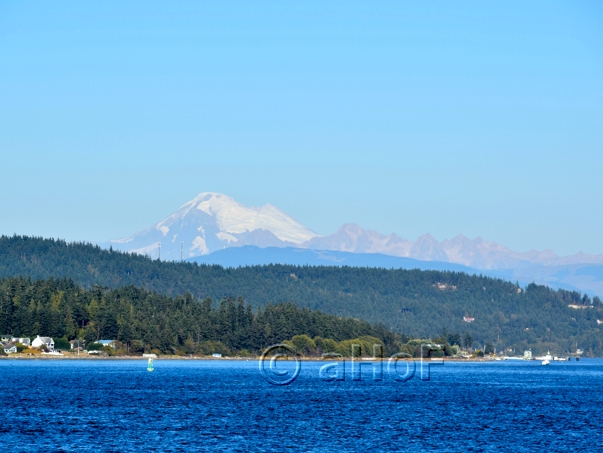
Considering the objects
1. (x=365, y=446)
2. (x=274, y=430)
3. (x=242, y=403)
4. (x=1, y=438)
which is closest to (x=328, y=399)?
(x=242, y=403)

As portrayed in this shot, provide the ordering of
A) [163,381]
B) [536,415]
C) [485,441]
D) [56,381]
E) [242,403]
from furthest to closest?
[163,381], [56,381], [242,403], [536,415], [485,441]

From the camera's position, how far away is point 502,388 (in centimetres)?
15450

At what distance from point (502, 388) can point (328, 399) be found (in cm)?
4522

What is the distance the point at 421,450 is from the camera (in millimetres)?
74375

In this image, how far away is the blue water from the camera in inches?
3000

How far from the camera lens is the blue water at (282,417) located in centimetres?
7619

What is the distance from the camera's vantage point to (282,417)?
95.4 m

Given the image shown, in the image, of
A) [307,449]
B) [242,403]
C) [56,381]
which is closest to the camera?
[307,449]

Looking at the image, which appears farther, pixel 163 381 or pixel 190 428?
pixel 163 381

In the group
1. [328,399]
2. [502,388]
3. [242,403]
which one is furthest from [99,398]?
[502,388]

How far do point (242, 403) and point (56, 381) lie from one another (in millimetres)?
39180

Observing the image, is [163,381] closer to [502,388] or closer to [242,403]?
[242,403]

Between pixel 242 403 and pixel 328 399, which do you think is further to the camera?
pixel 328 399

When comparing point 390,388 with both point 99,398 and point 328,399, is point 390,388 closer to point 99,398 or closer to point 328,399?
point 328,399
